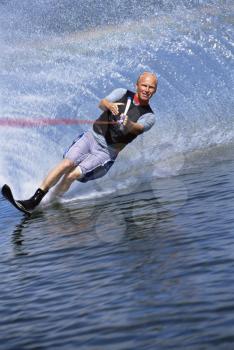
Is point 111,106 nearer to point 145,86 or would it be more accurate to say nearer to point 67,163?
point 145,86

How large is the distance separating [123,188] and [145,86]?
5.84 ft

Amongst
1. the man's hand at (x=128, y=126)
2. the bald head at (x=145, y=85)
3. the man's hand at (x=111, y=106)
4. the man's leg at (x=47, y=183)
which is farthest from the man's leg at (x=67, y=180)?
the bald head at (x=145, y=85)

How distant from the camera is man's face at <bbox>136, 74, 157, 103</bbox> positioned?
9352 millimetres

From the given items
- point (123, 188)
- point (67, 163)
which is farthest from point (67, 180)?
point (123, 188)

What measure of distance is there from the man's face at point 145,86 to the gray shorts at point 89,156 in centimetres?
91

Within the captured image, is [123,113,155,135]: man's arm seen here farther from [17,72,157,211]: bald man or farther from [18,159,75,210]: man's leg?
[18,159,75,210]: man's leg

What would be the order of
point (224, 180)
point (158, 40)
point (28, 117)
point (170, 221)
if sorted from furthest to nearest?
point (158, 40) → point (28, 117) → point (224, 180) → point (170, 221)

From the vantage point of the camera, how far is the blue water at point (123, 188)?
4648mm

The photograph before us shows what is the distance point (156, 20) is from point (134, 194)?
10956mm

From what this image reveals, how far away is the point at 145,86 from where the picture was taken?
9.41 metres

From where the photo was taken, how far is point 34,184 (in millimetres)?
11250

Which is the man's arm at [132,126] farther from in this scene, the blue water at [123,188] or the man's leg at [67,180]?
the man's leg at [67,180]

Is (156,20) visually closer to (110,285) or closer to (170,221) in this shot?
(170,221)

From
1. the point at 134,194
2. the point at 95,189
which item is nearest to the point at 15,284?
the point at 134,194
